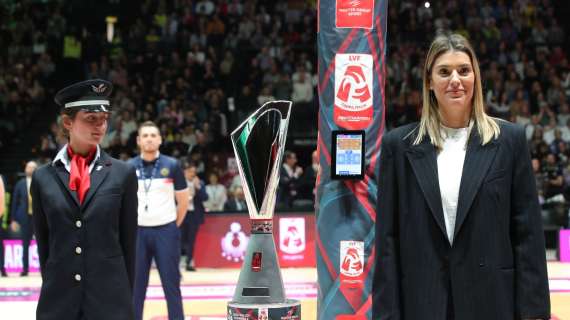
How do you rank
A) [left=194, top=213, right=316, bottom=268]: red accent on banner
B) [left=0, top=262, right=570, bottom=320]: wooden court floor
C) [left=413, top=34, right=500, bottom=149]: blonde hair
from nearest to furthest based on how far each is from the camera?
[left=413, top=34, right=500, bottom=149]: blonde hair → [left=0, top=262, right=570, bottom=320]: wooden court floor → [left=194, top=213, right=316, bottom=268]: red accent on banner

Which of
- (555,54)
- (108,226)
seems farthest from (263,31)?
(108,226)

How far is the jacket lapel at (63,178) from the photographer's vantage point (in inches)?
180

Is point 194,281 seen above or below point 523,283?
below

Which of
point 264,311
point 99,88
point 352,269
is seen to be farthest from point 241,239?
point 99,88

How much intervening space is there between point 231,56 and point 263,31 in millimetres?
1953

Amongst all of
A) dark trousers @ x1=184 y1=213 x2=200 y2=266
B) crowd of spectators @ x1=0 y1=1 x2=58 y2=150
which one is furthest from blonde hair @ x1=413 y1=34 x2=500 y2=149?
crowd of spectators @ x1=0 y1=1 x2=58 y2=150

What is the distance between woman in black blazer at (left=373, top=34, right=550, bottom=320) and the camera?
373 cm

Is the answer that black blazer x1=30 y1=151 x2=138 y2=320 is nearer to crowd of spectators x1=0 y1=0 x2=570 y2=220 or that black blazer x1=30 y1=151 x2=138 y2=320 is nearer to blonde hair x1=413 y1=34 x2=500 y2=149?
blonde hair x1=413 y1=34 x2=500 y2=149

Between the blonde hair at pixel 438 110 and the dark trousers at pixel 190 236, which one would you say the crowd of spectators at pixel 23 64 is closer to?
the dark trousers at pixel 190 236

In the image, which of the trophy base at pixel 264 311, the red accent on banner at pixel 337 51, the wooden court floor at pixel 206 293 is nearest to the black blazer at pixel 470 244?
the trophy base at pixel 264 311

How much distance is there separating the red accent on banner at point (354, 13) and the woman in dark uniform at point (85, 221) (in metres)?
2.92

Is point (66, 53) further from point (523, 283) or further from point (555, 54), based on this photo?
point (523, 283)

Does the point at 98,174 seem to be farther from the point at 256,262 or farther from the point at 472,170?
the point at 256,262

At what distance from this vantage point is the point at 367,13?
286 inches
